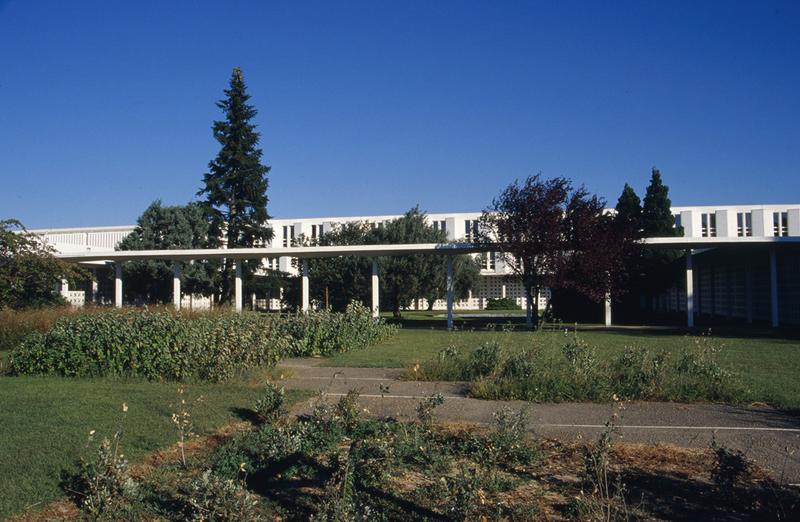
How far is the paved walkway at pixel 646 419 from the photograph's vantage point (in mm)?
7246

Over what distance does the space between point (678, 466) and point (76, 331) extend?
33.6 feet

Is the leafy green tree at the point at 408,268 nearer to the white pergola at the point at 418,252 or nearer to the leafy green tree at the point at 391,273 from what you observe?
the leafy green tree at the point at 391,273

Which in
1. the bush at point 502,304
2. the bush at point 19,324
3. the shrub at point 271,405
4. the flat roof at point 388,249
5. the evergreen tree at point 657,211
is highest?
the evergreen tree at point 657,211

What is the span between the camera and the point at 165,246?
4384cm

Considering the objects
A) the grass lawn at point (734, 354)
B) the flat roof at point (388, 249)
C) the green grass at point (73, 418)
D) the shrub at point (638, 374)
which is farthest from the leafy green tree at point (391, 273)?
the shrub at point (638, 374)

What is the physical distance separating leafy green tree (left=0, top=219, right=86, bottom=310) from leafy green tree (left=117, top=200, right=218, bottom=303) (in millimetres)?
16102

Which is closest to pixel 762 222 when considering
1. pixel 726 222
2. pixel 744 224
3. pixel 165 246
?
pixel 726 222

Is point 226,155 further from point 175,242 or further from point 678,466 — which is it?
point 678,466

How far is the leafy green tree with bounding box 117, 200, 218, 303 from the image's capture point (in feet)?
136

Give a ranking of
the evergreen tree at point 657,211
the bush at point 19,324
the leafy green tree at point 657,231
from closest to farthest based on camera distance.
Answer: the bush at point 19,324 → the leafy green tree at point 657,231 → the evergreen tree at point 657,211

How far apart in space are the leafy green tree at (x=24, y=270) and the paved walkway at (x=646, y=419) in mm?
15601

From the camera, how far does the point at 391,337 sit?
22.2 metres

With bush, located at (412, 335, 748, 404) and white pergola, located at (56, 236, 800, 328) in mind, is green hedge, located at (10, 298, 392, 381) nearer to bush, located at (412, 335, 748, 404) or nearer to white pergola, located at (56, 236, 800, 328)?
bush, located at (412, 335, 748, 404)

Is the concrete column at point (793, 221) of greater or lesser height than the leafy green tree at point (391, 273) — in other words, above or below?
above
